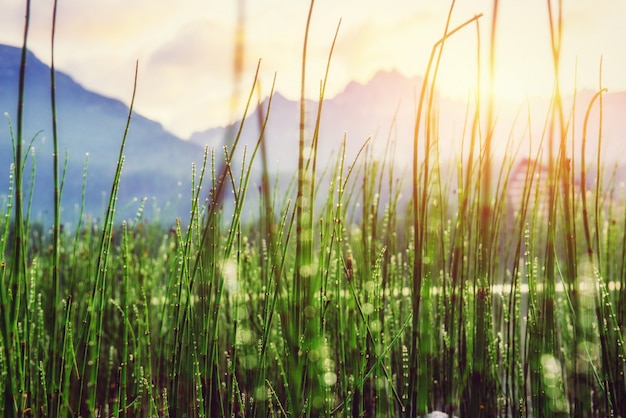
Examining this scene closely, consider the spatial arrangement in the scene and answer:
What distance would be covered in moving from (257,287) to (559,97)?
1.12 metres

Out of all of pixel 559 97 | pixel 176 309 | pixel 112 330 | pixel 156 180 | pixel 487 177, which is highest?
pixel 156 180

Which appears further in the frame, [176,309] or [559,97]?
[176,309]

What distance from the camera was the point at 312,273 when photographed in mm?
779

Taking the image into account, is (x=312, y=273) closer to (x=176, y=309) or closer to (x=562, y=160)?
(x=176, y=309)

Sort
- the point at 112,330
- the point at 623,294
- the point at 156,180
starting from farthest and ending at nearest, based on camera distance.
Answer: the point at 156,180 < the point at 112,330 < the point at 623,294

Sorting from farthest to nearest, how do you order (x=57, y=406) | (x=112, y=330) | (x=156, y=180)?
(x=156, y=180)
(x=112, y=330)
(x=57, y=406)

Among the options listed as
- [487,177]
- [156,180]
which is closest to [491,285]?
[487,177]

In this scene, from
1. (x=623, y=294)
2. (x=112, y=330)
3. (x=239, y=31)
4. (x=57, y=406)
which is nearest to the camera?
(x=239, y=31)

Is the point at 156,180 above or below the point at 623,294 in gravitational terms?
above

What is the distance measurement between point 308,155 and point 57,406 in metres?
0.57

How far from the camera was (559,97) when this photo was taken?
780 millimetres

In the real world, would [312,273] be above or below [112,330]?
above

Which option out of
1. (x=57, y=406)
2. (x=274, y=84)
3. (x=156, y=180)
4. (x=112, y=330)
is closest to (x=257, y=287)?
(x=112, y=330)

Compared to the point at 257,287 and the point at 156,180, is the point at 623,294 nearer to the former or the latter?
the point at 257,287
